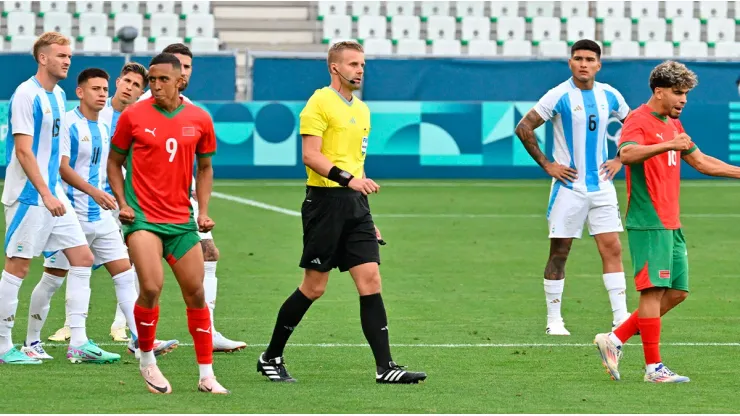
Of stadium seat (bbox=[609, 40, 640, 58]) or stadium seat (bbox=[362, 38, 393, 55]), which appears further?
stadium seat (bbox=[609, 40, 640, 58])

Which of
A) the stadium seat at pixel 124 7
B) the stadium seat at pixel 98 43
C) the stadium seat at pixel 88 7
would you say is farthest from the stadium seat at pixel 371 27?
the stadium seat at pixel 88 7

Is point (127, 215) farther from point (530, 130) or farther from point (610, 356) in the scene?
point (530, 130)

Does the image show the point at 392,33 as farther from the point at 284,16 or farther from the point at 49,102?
the point at 49,102

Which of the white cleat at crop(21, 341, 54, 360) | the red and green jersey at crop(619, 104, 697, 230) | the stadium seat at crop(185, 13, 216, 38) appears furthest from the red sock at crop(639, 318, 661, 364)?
the stadium seat at crop(185, 13, 216, 38)

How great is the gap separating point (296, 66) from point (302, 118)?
17561 mm

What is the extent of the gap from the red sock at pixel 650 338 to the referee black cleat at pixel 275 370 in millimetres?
2041

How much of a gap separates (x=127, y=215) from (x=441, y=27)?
25300 mm

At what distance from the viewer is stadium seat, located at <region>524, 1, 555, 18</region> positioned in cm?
3244

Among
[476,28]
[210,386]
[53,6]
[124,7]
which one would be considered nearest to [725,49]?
[476,28]

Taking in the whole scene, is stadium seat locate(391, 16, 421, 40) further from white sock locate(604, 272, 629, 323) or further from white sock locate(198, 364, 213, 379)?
white sock locate(198, 364, 213, 379)

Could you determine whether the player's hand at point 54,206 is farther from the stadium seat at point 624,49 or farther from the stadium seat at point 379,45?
the stadium seat at point 624,49

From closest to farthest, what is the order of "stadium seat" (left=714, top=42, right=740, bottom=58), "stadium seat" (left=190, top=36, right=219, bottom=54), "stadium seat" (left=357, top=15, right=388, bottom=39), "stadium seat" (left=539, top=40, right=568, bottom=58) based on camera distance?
"stadium seat" (left=190, top=36, right=219, bottom=54)
"stadium seat" (left=539, top=40, right=568, bottom=58)
"stadium seat" (left=357, top=15, right=388, bottom=39)
"stadium seat" (left=714, top=42, right=740, bottom=58)

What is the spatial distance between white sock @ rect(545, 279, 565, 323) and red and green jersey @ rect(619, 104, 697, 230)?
2.09 meters

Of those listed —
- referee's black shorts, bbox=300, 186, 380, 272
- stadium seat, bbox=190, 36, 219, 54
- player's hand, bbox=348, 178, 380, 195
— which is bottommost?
referee's black shorts, bbox=300, 186, 380, 272
